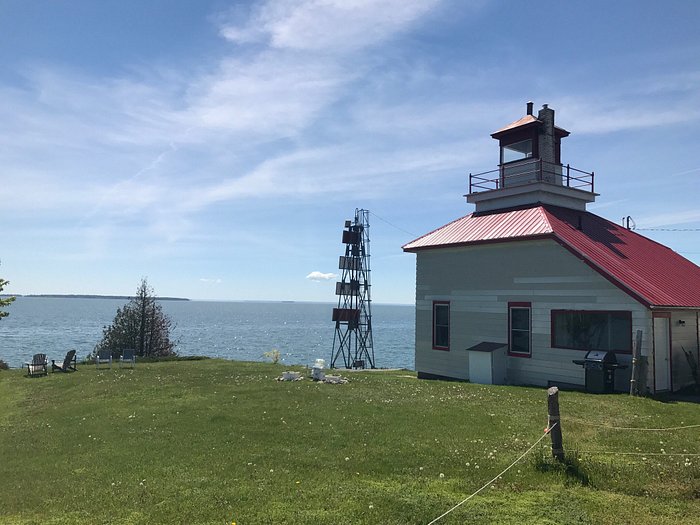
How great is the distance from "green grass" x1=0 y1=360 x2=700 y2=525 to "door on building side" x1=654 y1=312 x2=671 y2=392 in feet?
7.84

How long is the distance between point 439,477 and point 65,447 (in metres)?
8.66

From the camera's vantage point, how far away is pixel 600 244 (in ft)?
73.9

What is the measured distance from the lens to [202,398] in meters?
17.9

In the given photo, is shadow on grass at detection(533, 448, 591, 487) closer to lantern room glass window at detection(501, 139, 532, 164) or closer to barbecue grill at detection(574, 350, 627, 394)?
barbecue grill at detection(574, 350, 627, 394)

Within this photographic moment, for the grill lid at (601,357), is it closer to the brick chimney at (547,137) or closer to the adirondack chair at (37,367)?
the brick chimney at (547,137)

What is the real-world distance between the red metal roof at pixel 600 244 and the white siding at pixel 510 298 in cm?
46

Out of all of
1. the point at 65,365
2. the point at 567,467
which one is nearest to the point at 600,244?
the point at 567,467

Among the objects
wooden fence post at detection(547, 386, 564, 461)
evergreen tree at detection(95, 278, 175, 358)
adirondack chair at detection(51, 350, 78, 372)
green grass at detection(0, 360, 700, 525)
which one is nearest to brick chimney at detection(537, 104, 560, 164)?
green grass at detection(0, 360, 700, 525)

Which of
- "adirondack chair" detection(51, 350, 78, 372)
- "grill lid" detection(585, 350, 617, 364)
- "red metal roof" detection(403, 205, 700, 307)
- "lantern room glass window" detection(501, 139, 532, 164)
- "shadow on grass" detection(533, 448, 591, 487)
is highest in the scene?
"lantern room glass window" detection(501, 139, 532, 164)

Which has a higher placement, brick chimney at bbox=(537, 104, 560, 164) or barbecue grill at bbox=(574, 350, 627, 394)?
brick chimney at bbox=(537, 104, 560, 164)

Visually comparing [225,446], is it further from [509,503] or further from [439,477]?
[509,503]

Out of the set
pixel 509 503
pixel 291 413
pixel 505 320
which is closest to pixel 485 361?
pixel 505 320

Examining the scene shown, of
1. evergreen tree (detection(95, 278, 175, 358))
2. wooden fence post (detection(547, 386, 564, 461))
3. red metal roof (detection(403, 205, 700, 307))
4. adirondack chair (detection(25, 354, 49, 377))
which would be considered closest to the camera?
wooden fence post (detection(547, 386, 564, 461))

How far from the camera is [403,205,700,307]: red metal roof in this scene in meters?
19.5
